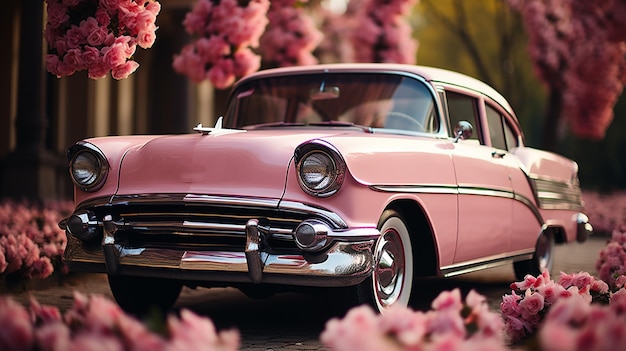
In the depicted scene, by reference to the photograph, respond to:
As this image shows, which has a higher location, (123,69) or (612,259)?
(123,69)

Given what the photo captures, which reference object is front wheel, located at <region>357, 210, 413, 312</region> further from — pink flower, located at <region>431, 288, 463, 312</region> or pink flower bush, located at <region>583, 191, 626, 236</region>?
pink flower bush, located at <region>583, 191, 626, 236</region>

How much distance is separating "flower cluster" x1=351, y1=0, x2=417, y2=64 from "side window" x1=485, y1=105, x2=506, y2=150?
563 centimetres

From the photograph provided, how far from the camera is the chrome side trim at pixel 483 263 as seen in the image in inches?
218

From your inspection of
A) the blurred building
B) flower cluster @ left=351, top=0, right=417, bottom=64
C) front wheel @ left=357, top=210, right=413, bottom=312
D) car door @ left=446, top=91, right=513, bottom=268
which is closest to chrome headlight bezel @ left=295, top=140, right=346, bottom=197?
front wheel @ left=357, top=210, right=413, bottom=312

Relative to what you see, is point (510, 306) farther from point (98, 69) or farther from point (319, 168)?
point (98, 69)

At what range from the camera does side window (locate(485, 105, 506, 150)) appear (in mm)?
6711

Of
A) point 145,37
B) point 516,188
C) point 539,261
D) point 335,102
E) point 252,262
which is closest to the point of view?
point 252,262

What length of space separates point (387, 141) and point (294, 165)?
2.23ft

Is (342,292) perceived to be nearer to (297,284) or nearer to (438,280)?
(297,284)

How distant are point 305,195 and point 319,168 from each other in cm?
15

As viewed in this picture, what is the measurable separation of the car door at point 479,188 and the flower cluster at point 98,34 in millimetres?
1989

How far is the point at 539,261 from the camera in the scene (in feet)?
24.2

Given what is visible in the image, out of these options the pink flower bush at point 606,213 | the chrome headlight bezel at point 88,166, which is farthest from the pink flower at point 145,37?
the pink flower bush at point 606,213

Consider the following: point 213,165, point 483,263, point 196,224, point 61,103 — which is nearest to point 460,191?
point 483,263
